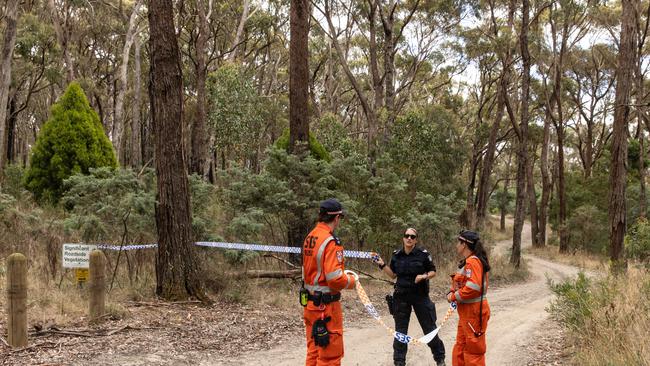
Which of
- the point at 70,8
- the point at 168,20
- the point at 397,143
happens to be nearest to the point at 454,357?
the point at 168,20

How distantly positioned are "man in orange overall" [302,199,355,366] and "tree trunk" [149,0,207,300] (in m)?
4.54

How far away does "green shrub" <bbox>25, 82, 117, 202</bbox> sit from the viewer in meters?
15.2

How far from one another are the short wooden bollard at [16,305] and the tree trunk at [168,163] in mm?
2981

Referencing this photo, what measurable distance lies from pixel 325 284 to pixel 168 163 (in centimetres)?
505

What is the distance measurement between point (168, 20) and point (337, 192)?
549 cm

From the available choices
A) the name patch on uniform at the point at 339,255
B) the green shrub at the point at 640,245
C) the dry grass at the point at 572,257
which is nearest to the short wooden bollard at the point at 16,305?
the name patch on uniform at the point at 339,255

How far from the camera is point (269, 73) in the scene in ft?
136

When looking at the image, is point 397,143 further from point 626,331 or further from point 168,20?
point 626,331

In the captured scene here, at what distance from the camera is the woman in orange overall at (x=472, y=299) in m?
5.66

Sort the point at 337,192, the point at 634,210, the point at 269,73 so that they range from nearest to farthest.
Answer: the point at 337,192, the point at 634,210, the point at 269,73

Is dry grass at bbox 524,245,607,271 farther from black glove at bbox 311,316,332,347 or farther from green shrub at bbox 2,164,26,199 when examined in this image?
black glove at bbox 311,316,332,347

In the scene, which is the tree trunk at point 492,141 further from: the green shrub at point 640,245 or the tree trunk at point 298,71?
the tree trunk at point 298,71

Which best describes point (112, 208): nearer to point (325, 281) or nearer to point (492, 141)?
point (325, 281)

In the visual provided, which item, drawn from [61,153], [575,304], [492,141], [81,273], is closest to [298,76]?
[61,153]
